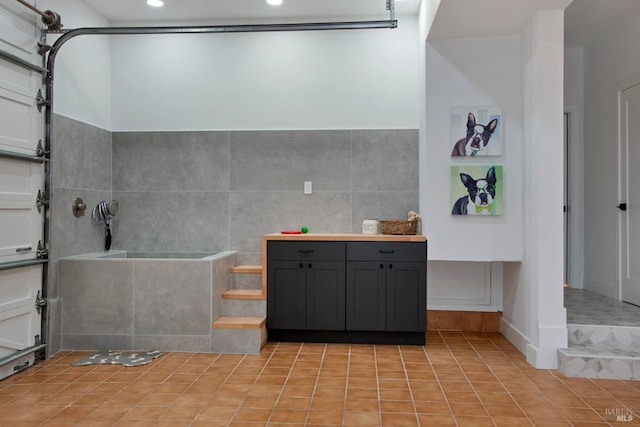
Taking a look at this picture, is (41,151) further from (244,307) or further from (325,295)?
(325,295)

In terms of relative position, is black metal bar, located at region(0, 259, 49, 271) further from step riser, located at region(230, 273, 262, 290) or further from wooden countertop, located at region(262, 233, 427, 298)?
wooden countertop, located at region(262, 233, 427, 298)

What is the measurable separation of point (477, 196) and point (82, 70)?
3.63m

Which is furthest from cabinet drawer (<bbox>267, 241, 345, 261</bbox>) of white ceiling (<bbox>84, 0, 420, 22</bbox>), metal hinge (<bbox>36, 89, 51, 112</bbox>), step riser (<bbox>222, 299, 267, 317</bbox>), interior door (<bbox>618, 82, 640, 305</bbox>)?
interior door (<bbox>618, 82, 640, 305</bbox>)

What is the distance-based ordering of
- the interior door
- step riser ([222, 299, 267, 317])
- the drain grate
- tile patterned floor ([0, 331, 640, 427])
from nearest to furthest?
tile patterned floor ([0, 331, 640, 427]) < the drain grate < step riser ([222, 299, 267, 317]) < the interior door

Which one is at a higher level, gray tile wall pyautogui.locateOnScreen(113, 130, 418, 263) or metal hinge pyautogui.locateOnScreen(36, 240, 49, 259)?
gray tile wall pyautogui.locateOnScreen(113, 130, 418, 263)

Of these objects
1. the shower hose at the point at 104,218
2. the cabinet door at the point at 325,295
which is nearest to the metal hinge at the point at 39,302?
the shower hose at the point at 104,218

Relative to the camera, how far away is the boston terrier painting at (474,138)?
3543 millimetres

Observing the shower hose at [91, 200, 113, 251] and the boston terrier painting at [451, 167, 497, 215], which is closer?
the boston terrier painting at [451, 167, 497, 215]

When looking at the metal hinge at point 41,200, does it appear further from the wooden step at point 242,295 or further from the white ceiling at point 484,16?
the white ceiling at point 484,16

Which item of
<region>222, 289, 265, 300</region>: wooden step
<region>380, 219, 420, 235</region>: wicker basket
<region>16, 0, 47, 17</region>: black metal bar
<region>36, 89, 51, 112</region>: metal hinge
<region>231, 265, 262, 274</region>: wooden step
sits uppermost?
<region>16, 0, 47, 17</region>: black metal bar

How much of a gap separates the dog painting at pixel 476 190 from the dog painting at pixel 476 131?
0.14 meters

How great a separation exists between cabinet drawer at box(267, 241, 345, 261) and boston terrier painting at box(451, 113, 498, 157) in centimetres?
127

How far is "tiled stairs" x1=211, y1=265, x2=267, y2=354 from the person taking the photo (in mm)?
3479

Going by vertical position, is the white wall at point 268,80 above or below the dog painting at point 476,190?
above
